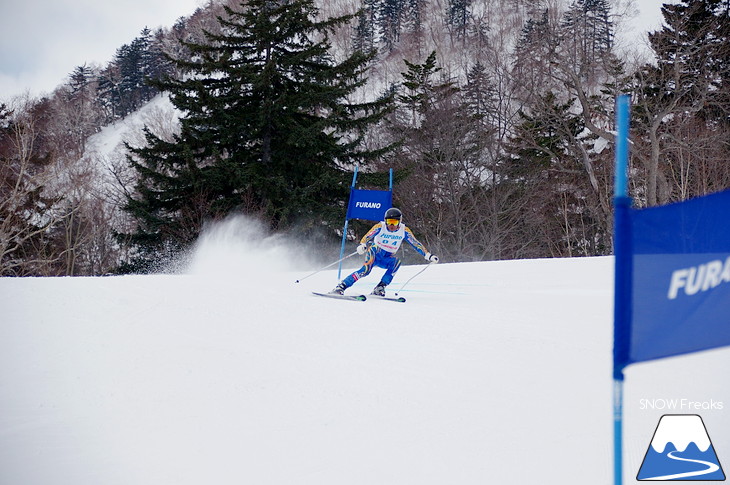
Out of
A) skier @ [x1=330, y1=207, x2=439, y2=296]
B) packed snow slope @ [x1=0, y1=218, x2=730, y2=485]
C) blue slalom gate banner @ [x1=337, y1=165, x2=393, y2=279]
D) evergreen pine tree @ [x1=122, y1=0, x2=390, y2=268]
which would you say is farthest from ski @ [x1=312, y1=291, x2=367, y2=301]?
evergreen pine tree @ [x1=122, y1=0, x2=390, y2=268]

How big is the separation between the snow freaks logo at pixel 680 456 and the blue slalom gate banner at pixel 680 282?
76 centimetres

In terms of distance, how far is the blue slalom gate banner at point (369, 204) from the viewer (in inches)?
370

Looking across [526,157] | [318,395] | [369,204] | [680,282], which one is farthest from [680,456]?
[526,157]

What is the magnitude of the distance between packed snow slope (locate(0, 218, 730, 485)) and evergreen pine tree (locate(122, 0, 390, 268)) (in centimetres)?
1572

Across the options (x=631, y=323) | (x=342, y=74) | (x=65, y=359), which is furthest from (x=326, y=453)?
(x=342, y=74)

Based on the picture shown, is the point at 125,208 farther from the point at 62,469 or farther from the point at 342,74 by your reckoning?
the point at 62,469

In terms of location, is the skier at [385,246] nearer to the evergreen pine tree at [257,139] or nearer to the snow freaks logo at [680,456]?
the snow freaks logo at [680,456]

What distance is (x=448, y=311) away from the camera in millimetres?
6043

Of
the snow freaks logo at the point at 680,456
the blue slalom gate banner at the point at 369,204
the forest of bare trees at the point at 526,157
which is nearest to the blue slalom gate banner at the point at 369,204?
the blue slalom gate banner at the point at 369,204

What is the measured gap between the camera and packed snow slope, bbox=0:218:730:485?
7.63ft

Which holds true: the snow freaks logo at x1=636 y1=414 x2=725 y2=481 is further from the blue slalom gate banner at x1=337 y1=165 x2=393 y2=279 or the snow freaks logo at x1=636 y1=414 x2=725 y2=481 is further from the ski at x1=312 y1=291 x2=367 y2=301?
the blue slalom gate banner at x1=337 y1=165 x2=393 y2=279

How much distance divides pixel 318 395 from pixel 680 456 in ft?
6.12

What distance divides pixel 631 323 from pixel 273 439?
1.71m

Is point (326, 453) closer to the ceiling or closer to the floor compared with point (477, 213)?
closer to the floor
